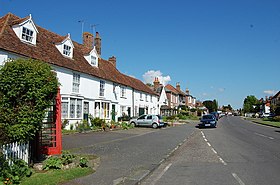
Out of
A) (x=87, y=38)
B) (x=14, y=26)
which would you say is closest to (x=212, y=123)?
(x=87, y=38)

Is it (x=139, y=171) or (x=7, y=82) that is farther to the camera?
(x=139, y=171)

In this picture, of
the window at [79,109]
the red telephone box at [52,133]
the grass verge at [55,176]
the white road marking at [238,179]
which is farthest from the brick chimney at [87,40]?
the white road marking at [238,179]

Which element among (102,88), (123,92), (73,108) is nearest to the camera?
(73,108)

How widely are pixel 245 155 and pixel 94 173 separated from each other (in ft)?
24.4

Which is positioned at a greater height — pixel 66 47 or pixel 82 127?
pixel 66 47

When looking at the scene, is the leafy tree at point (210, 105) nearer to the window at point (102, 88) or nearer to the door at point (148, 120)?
the door at point (148, 120)

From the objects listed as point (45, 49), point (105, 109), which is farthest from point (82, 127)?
point (105, 109)

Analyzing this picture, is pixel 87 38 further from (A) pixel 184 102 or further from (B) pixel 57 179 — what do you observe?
(A) pixel 184 102

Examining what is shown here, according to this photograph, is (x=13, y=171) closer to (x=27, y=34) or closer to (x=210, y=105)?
(x=27, y=34)

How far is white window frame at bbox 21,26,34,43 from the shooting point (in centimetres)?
2016

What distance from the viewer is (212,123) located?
3400 centimetres

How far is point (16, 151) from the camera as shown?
7910 millimetres

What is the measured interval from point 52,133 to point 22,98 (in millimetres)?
2626

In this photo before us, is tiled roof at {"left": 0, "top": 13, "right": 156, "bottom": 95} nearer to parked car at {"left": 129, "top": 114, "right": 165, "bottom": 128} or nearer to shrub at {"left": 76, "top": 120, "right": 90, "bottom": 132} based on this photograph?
shrub at {"left": 76, "top": 120, "right": 90, "bottom": 132}
